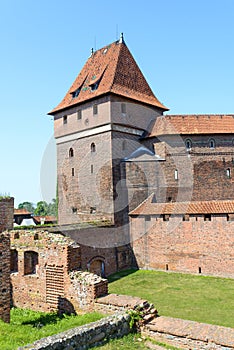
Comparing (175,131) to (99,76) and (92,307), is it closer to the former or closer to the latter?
(99,76)

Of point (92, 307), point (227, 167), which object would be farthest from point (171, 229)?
point (92, 307)

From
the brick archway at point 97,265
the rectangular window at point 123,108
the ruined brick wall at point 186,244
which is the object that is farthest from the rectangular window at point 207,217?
the rectangular window at point 123,108

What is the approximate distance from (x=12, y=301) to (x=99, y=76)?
15.9 meters

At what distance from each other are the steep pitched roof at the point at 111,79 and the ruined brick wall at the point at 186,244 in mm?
9054

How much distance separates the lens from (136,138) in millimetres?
22000

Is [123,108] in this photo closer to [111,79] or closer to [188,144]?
[111,79]

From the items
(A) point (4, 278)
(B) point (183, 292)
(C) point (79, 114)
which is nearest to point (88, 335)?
(A) point (4, 278)

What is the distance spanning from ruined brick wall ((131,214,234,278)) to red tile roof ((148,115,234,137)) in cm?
657

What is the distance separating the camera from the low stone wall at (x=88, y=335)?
5352mm

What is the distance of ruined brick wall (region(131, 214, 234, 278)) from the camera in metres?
15.8

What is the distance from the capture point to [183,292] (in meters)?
13.4

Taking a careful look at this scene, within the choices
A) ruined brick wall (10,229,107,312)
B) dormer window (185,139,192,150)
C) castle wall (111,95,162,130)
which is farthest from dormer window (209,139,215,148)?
ruined brick wall (10,229,107,312)

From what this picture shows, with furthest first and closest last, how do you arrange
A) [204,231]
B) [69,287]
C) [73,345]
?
[204,231]
[69,287]
[73,345]

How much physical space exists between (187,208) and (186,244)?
76.0 inches
